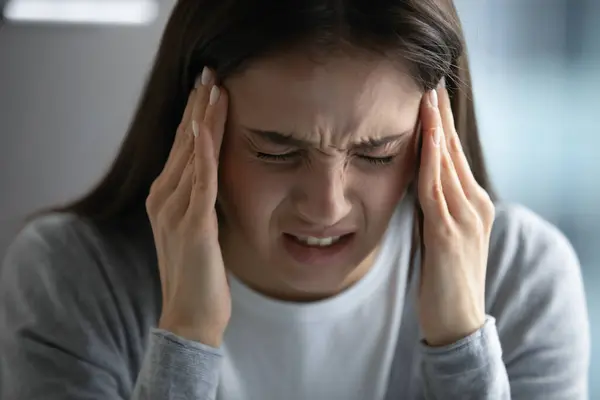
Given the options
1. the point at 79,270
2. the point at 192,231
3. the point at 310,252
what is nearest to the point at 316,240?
the point at 310,252

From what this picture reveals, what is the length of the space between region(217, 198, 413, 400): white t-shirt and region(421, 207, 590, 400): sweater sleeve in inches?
3.3

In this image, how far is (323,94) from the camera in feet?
2.17

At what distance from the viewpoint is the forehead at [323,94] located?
66 cm

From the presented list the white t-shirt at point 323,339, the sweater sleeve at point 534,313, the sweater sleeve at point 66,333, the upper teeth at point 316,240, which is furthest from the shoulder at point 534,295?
the sweater sleeve at point 66,333

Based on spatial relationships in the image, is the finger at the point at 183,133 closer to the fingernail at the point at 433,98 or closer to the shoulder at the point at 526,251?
the fingernail at the point at 433,98

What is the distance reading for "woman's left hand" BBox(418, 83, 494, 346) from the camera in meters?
0.76

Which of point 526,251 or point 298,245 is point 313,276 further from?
point 526,251

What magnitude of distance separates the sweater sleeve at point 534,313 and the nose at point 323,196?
0.17 m

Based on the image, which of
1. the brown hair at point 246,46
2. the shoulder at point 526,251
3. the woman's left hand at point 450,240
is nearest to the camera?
the brown hair at point 246,46

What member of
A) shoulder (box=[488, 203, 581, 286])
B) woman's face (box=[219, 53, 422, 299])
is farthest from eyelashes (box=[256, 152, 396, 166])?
shoulder (box=[488, 203, 581, 286])

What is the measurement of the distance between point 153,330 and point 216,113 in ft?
0.68

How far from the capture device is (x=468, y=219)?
2.52 feet

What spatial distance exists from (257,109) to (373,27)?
4.7 inches

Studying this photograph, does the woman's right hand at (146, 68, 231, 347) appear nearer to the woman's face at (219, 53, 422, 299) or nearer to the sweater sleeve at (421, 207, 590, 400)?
the woman's face at (219, 53, 422, 299)
